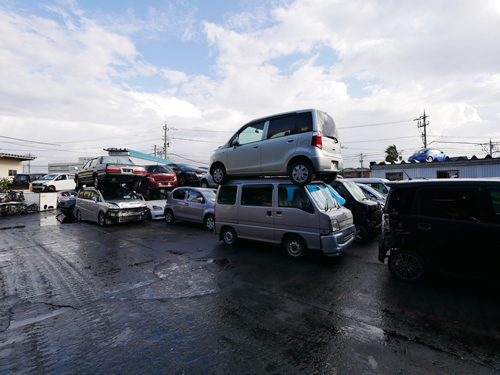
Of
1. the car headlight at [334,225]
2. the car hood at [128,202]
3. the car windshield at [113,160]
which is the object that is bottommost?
the car headlight at [334,225]

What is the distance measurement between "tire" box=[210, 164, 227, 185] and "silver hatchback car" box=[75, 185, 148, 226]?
5303 mm

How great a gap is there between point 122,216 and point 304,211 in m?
8.21

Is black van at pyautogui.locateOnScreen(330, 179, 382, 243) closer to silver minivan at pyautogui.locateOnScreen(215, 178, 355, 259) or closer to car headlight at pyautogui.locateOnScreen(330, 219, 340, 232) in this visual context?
silver minivan at pyautogui.locateOnScreen(215, 178, 355, 259)

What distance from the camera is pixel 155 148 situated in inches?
2766

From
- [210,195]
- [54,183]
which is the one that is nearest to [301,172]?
[210,195]

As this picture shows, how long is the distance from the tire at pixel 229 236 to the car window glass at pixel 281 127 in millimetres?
2739

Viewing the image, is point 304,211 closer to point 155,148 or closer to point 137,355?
point 137,355

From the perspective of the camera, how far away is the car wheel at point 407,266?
449 centimetres

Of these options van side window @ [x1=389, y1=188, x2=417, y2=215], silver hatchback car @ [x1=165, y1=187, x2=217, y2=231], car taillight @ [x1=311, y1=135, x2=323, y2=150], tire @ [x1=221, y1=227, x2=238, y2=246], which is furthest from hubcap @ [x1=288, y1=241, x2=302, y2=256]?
silver hatchback car @ [x1=165, y1=187, x2=217, y2=231]

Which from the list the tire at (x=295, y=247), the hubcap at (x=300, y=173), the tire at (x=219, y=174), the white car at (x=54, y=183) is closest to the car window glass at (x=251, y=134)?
the tire at (x=219, y=174)

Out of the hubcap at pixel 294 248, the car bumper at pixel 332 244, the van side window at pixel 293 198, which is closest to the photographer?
the car bumper at pixel 332 244

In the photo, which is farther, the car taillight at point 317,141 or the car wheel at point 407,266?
the car taillight at point 317,141

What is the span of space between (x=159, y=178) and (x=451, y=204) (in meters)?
12.5

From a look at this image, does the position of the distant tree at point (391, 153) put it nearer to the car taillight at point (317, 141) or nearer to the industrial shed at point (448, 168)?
the industrial shed at point (448, 168)
